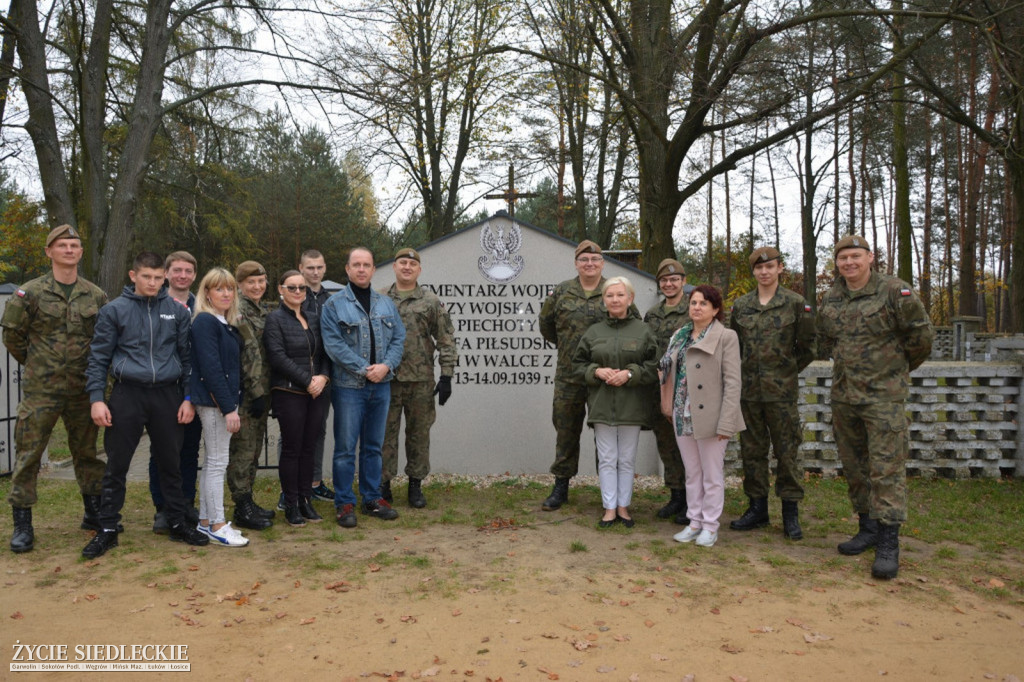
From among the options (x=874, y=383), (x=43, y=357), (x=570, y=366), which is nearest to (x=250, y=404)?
(x=43, y=357)

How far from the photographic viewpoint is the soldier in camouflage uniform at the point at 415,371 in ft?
18.7

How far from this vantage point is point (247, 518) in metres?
5.10

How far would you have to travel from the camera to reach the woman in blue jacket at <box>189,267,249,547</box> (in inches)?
179

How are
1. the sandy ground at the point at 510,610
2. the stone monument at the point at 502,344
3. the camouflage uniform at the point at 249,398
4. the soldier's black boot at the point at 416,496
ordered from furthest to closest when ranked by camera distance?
1. the stone monument at the point at 502,344
2. the soldier's black boot at the point at 416,496
3. the camouflage uniform at the point at 249,398
4. the sandy ground at the point at 510,610

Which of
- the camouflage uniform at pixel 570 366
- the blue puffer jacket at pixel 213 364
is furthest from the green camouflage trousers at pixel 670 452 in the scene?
the blue puffer jacket at pixel 213 364

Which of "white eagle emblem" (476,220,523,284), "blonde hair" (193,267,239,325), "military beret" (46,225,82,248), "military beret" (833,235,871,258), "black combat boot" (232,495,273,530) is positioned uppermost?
"white eagle emblem" (476,220,523,284)

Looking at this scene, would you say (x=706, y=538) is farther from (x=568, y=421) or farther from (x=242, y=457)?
(x=242, y=457)

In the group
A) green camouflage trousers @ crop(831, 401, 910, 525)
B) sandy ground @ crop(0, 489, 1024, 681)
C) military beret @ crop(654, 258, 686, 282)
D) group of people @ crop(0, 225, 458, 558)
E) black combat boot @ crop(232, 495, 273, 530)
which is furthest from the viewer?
military beret @ crop(654, 258, 686, 282)

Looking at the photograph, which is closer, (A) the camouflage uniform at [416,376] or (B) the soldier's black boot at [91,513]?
(B) the soldier's black boot at [91,513]

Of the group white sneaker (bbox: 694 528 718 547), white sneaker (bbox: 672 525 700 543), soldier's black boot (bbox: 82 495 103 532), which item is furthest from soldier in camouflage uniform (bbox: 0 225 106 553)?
white sneaker (bbox: 694 528 718 547)

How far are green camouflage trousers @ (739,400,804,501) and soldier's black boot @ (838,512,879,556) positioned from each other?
394mm

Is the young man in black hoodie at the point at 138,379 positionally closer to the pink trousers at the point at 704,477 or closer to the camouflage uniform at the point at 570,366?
the camouflage uniform at the point at 570,366

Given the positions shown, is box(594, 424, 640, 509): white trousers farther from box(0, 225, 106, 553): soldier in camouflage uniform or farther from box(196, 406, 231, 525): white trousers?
box(0, 225, 106, 553): soldier in camouflage uniform

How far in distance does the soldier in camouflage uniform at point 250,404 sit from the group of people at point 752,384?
2.16 meters
